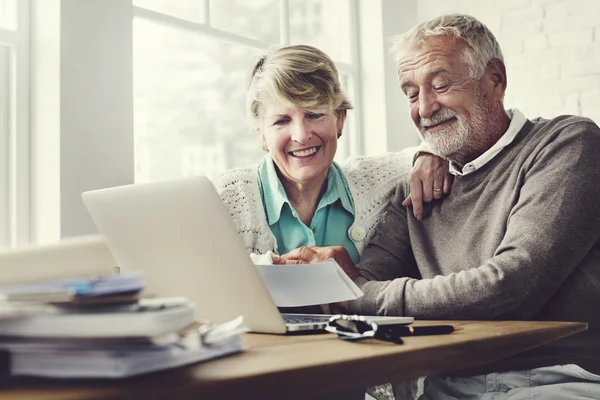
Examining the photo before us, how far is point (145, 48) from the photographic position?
2738 mm

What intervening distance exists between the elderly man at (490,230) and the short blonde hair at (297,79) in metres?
0.21

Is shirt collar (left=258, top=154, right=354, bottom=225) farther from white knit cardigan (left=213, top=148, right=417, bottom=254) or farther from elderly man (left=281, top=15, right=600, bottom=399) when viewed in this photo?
elderly man (left=281, top=15, right=600, bottom=399)

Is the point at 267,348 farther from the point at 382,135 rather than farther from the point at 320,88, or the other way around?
the point at 382,135

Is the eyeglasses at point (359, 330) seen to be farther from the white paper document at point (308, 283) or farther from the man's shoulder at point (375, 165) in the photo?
the man's shoulder at point (375, 165)

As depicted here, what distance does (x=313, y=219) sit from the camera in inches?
79.2

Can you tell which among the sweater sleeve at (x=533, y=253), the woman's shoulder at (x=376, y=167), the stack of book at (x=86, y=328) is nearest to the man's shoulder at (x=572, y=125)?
the sweater sleeve at (x=533, y=253)

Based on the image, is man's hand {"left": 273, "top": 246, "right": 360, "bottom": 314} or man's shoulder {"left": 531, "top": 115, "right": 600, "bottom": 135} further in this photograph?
man's shoulder {"left": 531, "top": 115, "right": 600, "bottom": 135}

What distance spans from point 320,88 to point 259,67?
0.21m

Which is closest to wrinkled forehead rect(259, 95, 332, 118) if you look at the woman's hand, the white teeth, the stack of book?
the white teeth

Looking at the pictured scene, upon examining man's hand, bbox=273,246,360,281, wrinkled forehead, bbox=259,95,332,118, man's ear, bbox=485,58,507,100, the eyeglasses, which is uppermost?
man's ear, bbox=485,58,507,100

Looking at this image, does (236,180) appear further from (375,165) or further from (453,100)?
(453,100)

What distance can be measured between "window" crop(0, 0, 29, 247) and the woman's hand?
1208 mm

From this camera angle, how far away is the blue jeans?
1.46 meters

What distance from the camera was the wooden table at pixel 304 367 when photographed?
25.9 inches
